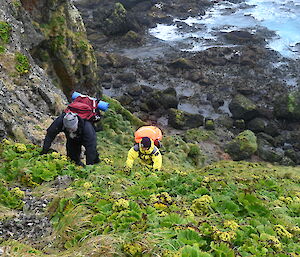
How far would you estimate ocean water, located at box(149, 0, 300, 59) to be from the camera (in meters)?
47.1

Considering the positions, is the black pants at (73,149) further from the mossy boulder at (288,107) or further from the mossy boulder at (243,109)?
the mossy boulder at (288,107)

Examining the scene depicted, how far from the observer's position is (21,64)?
49.2 feet

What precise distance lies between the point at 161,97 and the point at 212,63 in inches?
450

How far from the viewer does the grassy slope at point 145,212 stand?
4488 mm

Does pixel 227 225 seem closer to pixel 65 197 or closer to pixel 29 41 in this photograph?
pixel 65 197

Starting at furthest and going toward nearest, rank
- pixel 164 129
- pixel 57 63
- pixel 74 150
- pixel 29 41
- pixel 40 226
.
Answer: pixel 164 129 → pixel 57 63 → pixel 29 41 → pixel 74 150 → pixel 40 226

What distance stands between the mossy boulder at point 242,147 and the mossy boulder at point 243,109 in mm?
4517

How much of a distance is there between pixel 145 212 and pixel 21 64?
1176 cm

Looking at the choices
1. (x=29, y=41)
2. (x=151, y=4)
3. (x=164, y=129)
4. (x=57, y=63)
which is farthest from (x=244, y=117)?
(x=151, y=4)

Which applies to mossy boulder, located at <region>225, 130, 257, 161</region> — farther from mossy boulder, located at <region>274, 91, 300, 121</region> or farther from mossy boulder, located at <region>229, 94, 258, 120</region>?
mossy boulder, located at <region>274, 91, 300, 121</region>

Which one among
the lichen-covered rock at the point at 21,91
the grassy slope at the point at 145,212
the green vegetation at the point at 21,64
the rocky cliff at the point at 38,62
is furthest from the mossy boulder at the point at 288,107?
the green vegetation at the point at 21,64

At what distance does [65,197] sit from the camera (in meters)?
6.23

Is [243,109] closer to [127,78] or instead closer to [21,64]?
[127,78]

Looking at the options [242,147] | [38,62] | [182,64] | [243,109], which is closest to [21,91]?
[38,62]
